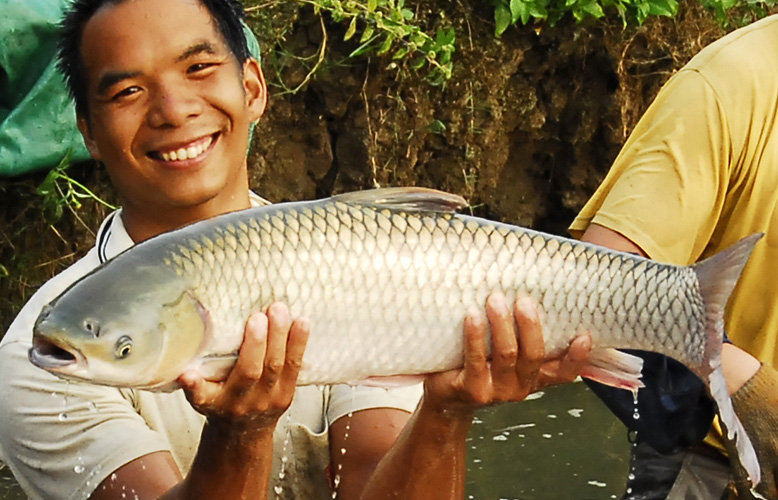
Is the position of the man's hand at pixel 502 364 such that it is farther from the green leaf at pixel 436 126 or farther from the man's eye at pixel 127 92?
the green leaf at pixel 436 126

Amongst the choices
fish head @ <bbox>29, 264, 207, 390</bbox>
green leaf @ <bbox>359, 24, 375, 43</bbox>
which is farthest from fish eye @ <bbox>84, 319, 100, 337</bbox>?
green leaf @ <bbox>359, 24, 375, 43</bbox>

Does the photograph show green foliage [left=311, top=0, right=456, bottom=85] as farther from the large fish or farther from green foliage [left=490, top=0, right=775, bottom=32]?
the large fish

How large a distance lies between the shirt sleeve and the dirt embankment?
8.07ft

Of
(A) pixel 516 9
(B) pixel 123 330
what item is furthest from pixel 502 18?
(B) pixel 123 330

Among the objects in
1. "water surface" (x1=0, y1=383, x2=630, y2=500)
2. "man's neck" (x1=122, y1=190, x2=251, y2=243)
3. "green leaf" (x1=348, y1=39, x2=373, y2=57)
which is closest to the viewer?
"man's neck" (x1=122, y1=190, x2=251, y2=243)

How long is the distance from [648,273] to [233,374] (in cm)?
74

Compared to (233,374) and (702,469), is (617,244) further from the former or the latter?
(233,374)

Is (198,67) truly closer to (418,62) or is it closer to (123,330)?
(123,330)

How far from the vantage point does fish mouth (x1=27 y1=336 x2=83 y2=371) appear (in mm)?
1864

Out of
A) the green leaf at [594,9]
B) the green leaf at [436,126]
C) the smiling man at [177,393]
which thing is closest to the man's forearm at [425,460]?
the smiling man at [177,393]

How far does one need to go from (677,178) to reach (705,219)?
0.38ft

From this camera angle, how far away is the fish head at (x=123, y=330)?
1.87m

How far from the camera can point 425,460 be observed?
8.00 ft

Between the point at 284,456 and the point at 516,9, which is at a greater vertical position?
the point at 516,9
